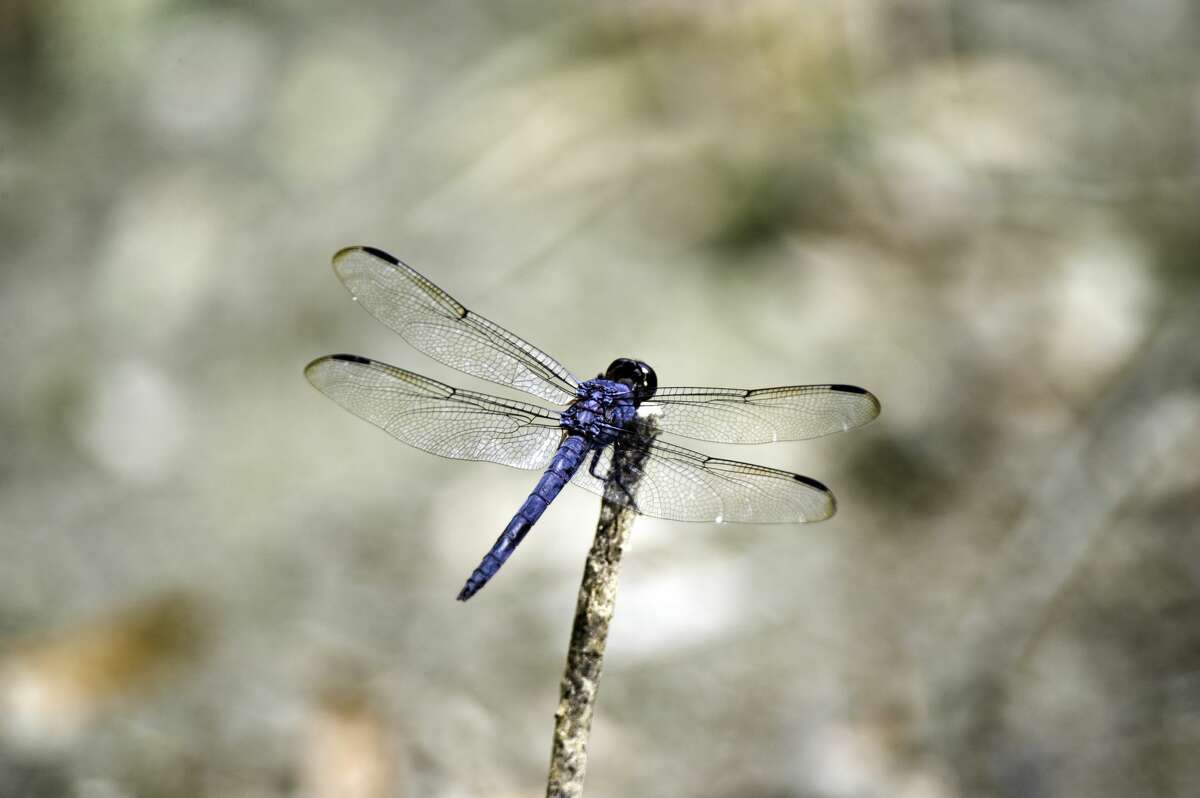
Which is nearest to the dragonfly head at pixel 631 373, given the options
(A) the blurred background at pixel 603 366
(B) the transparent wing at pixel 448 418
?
(B) the transparent wing at pixel 448 418

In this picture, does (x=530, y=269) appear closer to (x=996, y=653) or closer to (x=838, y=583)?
(x=838, y=583)

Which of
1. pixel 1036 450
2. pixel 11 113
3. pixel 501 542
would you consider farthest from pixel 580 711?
pixel 11 113

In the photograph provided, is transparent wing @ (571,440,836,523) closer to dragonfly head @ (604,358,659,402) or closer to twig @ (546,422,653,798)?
dragonfly head @ (604,358,659,402)

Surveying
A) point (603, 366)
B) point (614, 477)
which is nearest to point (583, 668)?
point (614, 477)

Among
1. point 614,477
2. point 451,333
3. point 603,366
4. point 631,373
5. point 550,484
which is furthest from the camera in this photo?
point 603,366

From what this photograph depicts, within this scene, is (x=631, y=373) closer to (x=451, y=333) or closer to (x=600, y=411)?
(x=600, y=411)

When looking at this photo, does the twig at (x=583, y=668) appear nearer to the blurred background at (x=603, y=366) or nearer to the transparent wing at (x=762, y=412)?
the transparent wing at (x=762, y=412)
